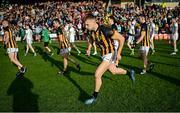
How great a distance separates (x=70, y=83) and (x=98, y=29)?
3162mm

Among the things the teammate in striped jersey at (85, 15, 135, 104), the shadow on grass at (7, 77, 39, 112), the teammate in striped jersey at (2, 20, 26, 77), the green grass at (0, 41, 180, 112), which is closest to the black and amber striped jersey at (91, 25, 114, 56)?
the teammate in striped jersey at (85, 15, 135, 104)

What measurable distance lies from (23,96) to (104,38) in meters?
2.96

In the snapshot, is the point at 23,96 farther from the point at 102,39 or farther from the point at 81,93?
the point at 102,39

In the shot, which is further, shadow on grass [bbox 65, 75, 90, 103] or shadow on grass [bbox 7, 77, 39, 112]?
shadow on grass [bbox 65, 75, 90, 103]

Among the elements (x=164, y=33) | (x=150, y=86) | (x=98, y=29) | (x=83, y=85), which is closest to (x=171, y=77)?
(x=150, y=86)

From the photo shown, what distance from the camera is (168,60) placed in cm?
1507

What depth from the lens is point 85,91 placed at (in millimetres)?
9297

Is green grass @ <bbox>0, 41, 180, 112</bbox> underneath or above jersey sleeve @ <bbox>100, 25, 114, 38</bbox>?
underneath

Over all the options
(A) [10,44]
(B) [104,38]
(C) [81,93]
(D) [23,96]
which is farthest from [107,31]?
(A) [10,44]

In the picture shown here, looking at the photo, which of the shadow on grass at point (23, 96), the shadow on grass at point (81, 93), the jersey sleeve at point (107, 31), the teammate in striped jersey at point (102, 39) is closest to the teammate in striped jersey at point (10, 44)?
the shadow on grass at point (23, 96)

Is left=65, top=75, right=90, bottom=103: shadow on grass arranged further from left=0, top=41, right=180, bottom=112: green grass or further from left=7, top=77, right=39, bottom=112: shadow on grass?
left=7, top=77, right=39, bottom=112: shadow on grass

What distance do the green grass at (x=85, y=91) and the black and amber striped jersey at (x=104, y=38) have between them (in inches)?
52.0

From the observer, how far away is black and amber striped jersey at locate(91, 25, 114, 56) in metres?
7.81

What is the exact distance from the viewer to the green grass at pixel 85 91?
25.4ft
